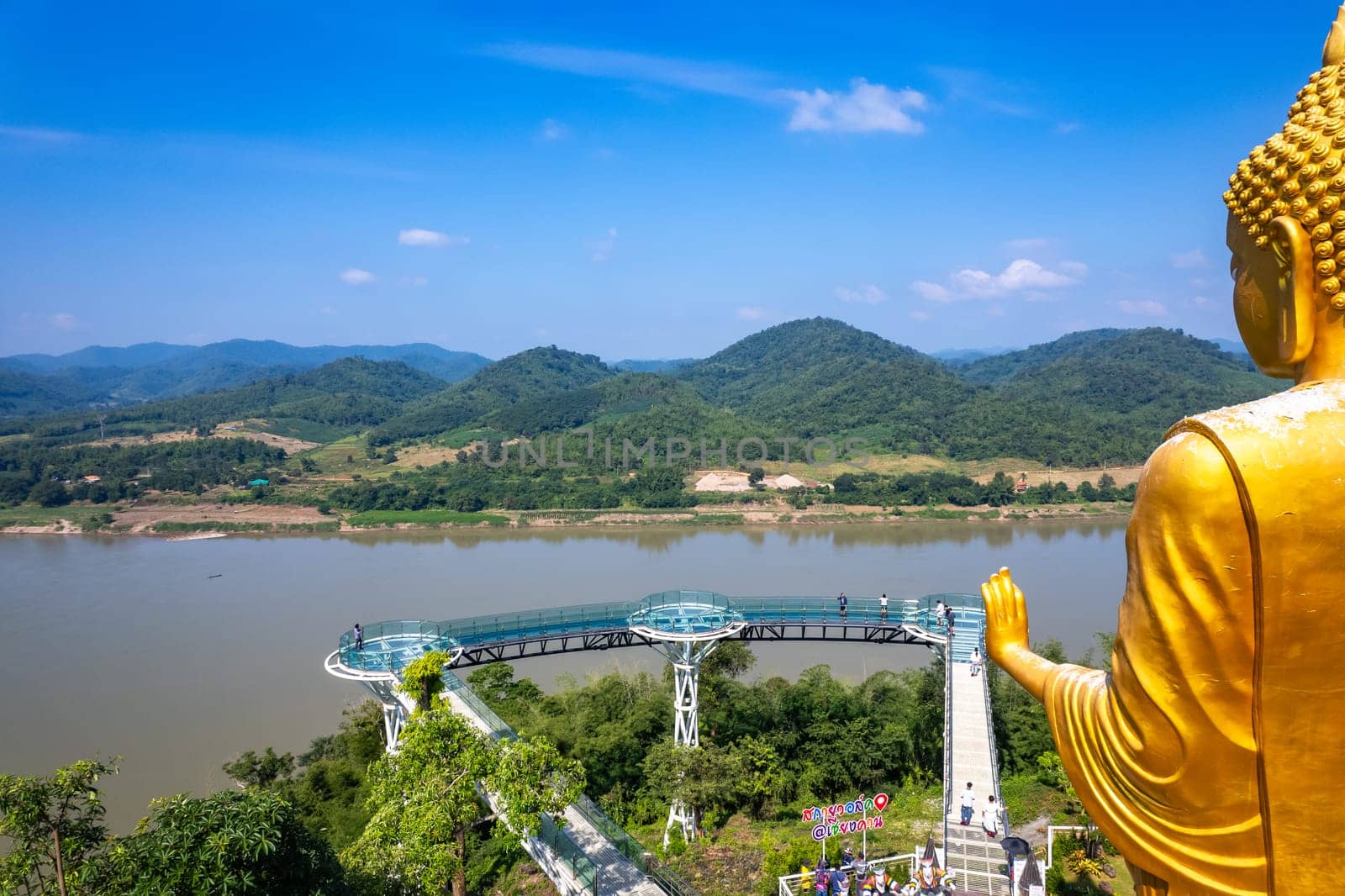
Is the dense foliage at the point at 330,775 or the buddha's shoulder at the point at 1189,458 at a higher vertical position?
the buddha's shoulder at the point at 1189,458

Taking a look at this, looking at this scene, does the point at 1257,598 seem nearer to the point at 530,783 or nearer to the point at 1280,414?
the point at 1280,414

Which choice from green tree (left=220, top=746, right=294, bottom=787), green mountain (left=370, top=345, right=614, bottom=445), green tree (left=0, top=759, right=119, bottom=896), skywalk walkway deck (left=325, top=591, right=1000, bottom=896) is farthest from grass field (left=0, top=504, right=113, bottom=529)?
green tree (left=0, top=759, right=119, bottom=896)

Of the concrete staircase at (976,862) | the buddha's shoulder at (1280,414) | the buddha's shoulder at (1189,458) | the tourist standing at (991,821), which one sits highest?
the buddha's shoulder at (1280,414)

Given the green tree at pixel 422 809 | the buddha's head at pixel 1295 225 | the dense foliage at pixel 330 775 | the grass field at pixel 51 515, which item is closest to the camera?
the buddha's head at pixel 1295 225

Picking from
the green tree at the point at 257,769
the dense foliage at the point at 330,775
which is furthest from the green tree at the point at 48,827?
the green tree at the point at 257,769

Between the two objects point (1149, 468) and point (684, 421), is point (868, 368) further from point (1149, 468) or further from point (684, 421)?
point (1149, 468)

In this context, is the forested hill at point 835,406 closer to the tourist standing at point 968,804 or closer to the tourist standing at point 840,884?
the tourist standing at point 968,804

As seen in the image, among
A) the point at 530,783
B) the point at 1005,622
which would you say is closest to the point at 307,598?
the point at 530,783
